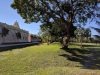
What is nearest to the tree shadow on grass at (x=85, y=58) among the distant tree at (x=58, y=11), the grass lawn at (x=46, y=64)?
the grass lawn at (x=46, y=64)

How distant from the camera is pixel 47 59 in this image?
26.2 meters

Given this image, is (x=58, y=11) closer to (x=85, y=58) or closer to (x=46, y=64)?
(x=85, y=58)

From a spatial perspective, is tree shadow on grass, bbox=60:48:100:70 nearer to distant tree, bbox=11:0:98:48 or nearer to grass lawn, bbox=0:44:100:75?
grass lawn, bbox=0:44:100:75

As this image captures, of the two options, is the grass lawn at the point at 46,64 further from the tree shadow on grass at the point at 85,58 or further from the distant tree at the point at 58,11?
the distant tree at the point at 58,11

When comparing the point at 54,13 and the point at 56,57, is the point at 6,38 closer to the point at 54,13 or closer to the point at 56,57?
the point at 54,13

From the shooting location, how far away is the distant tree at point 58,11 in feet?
106

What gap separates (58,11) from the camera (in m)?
33.4

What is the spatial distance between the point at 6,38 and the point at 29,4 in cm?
3653

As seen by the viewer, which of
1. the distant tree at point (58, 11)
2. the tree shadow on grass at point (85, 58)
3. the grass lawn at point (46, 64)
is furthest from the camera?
the distant tree at point (58, 11)

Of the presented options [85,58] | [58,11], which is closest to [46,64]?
[85,58]

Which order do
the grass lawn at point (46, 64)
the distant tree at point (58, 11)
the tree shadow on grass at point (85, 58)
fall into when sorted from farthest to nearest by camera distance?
the distant tree at point (58, 11) < the tree shadow on grass at point (85, 58) < the grass lawn at point (46, 64)

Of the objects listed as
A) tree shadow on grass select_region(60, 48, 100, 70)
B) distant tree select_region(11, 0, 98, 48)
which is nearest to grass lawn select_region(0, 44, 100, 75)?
tree shadow on grass select_region(60, 48, 100, 70)

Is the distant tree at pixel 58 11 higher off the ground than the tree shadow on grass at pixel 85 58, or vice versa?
the distant tree at pixel 58 11

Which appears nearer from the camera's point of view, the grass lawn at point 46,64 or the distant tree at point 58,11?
the grass lawn at point 46,64
